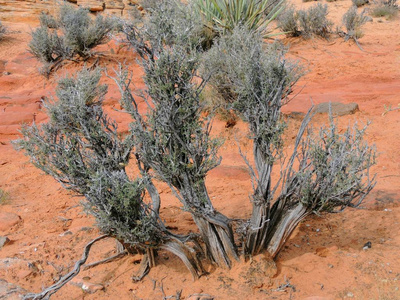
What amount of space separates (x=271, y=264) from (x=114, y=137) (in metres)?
2.01

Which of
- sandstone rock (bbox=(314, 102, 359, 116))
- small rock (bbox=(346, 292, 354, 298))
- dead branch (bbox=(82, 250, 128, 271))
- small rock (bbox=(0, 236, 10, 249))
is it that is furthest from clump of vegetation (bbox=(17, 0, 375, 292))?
sandstone rock (bbox=(314, 102, 359, 116))

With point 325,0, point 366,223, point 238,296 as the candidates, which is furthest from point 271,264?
point 325,0

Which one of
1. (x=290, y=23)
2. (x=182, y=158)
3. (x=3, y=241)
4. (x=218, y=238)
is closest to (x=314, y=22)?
(x=290, y=23)

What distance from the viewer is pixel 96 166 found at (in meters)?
3.87

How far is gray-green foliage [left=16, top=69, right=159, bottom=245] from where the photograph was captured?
3467mm

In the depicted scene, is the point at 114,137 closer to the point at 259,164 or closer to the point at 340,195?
the point at 259,164

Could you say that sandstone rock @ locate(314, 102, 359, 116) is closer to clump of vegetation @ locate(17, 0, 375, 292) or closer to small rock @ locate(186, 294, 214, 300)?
clump of vegetation @ locate(17, 0, 375, 292)

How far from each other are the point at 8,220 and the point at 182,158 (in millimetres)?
3284

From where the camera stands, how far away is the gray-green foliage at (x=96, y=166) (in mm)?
3467

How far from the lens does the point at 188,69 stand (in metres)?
3.55

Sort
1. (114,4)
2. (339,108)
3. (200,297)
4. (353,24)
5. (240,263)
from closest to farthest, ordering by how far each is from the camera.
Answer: (200,297) < (240,263) < (339,108) < (353,24) < (114,4)

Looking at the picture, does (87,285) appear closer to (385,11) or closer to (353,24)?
(353,24)

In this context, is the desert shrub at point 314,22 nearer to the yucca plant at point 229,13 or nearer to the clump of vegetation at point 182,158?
the yucca plant at point 229,13

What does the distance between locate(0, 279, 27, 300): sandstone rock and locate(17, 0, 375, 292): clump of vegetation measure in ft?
3.51
